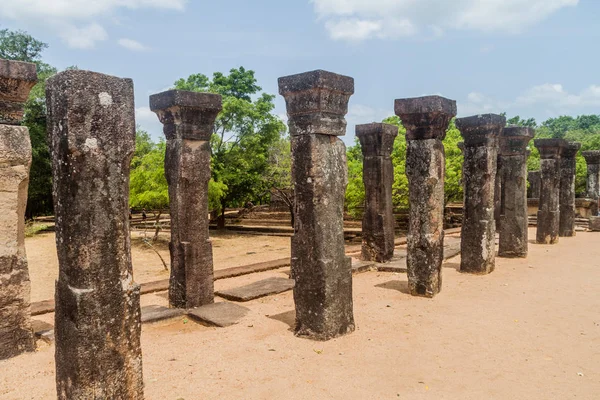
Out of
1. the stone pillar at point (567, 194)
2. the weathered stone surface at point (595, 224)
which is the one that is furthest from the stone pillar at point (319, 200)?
the weathered stone surface at point (595, 224)

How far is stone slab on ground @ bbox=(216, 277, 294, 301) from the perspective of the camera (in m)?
8.27

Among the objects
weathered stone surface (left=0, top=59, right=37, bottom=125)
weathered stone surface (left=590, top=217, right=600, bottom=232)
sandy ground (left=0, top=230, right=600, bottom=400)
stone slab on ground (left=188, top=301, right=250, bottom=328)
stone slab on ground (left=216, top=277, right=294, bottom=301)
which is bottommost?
sandy ground (left=0, top=230, right=600, bottom=400)

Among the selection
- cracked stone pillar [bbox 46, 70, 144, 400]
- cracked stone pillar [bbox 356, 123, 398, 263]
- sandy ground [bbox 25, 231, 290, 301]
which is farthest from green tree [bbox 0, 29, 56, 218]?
cracked stone pillar [bbox 46, 70, 144, 400]

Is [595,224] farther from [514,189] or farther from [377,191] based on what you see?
[377,191]

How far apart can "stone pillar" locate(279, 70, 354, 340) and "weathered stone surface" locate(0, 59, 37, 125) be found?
3108mm

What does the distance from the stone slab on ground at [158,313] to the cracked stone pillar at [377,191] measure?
572cm

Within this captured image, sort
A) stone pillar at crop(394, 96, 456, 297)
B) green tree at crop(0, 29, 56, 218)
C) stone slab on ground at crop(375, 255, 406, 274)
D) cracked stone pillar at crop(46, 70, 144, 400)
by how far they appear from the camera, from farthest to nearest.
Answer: green tree at crop(0, 29, 56, 218) < stone slab on ground at crop(375, 255, 406, 274) < stone pillar at crop(394, 96, 456, 297) < cracked stone pillar at crop(46, 70, 144, 400)

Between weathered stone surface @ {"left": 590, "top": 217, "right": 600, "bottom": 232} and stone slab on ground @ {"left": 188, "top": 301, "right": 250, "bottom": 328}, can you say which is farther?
weathered stone surface @ {"left": 590, "top": 217, "right": 600, "bottom": 232}

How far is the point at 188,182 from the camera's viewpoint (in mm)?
7305

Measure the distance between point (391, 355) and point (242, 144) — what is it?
17487 mm

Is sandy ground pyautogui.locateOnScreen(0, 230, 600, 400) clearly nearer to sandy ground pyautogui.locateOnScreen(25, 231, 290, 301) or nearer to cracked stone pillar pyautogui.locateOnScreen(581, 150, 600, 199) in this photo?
sandy ground pyautogui.locateOnScreen(25, 231, 290, 301)

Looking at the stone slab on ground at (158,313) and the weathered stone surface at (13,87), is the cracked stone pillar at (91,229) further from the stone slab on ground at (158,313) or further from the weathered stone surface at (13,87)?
the stone slab on ground at (158,313)

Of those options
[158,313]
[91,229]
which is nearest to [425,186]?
[158,313]

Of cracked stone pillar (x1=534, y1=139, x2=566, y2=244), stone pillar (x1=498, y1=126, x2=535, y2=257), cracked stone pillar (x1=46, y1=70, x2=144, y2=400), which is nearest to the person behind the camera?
cracked stone pillar (x1=46, y1=70, x2=144, y2=400)
